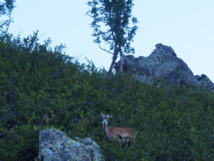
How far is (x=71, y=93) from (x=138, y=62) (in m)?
18.1

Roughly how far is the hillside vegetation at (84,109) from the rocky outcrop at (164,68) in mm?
6632

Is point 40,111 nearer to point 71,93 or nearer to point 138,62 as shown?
Result: point 71,93

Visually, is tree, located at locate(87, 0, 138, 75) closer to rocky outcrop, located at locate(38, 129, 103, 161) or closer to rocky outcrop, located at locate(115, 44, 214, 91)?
rocky outcrop, located at locate(115, 44, 214, 91)

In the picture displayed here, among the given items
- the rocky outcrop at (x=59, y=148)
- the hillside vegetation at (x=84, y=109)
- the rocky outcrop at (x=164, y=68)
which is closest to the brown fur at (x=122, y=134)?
the hillside vegetation at (x=84, y=109)

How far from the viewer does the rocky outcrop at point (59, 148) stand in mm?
10906

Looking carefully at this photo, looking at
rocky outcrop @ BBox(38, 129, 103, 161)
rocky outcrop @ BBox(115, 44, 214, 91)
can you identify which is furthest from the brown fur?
rocky outcrop @ BBox(115, 44, 214, 91)

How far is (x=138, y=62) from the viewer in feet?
118

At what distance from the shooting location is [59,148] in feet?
36.7

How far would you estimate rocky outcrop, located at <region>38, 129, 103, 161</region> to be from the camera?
1091 cm

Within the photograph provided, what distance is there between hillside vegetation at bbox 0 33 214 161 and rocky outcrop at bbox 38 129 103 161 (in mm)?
1147

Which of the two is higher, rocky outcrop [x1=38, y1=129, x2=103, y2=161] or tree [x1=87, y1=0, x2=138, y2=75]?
tree [x1=87, y1=0, x2=138, y2=75]

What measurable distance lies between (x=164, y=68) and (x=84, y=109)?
1840 cm

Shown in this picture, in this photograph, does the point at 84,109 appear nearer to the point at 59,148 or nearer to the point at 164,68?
the point at 59,148

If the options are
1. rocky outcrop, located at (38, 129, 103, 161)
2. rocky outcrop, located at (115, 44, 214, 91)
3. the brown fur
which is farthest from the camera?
rocky outcrop, located at (115, 44, 214, 91)
